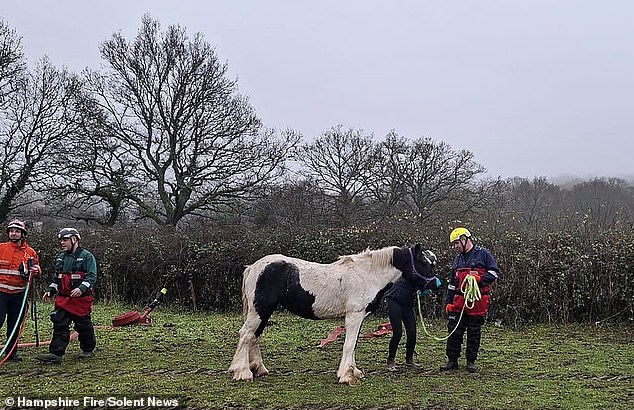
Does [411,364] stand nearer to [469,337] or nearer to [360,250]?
[469,337]

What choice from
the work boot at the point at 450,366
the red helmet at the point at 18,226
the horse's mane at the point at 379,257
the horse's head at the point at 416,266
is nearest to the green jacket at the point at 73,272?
the red helmet at the point at 18,226

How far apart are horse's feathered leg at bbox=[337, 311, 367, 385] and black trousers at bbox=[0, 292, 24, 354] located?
4432mm

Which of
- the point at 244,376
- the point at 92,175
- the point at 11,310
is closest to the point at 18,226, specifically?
the point at 11,310

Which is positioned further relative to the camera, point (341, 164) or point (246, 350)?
point (341, 164)

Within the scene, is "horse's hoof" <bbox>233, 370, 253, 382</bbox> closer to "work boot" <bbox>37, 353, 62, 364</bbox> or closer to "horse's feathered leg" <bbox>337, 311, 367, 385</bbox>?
"horse's feathered leg" <bbox>337, 311, 367, 385</bbox>

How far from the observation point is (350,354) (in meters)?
6.84

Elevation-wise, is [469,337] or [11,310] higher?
[11,310]

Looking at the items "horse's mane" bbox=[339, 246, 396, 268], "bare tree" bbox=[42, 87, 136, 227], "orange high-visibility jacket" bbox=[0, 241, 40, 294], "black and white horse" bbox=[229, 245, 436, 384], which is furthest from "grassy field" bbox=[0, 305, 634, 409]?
"bare tree" bbox=[42, 87, 136, 227]

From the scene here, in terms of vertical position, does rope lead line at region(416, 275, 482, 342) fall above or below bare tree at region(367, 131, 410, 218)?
below

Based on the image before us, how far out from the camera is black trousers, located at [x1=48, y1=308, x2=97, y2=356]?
777 cm

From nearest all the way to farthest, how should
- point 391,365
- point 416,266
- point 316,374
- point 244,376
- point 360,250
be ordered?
point 244,376
point 316,374
point 416,266
point 391,365
point 360,250

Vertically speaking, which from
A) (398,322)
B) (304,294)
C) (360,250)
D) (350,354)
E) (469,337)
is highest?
(360,250)

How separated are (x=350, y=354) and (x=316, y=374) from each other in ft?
2.23

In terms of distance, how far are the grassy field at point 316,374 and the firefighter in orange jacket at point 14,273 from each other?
64 cm
